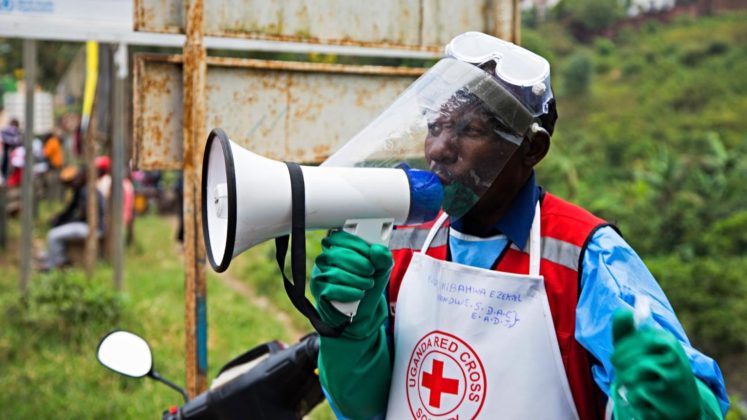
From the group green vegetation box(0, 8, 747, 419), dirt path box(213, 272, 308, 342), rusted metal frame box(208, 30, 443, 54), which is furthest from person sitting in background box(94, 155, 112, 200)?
rusted metal frame box(208, 30, 443, 54)

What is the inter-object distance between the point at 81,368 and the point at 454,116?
16.3 feet

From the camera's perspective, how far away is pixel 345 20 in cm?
335

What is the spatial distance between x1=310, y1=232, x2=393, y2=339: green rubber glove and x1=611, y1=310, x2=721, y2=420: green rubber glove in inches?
20.9

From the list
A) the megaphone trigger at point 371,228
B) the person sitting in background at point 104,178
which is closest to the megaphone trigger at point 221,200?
the megaphone trigger at point 371,228

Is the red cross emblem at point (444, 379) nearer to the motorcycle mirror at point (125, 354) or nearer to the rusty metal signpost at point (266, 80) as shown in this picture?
the motorcycle mirror at point (125, 354)

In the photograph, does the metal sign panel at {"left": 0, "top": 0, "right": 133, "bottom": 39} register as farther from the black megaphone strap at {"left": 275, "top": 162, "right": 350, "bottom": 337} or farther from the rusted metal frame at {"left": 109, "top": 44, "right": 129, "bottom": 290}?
the black megaphone strap at {"left": 275, "top": 162, "right": 350, "bottom": 337}

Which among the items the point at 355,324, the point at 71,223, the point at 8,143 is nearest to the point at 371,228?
the point at 355,324

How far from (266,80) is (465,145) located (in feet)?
5.09

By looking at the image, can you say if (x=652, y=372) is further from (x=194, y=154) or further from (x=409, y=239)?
(x=194, y=154)

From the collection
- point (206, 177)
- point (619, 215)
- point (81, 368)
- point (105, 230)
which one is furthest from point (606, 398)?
point (619, 215)

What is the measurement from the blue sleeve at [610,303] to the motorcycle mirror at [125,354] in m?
A: 1.36

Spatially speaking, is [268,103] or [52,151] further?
[52,151]

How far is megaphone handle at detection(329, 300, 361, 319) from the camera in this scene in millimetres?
1702

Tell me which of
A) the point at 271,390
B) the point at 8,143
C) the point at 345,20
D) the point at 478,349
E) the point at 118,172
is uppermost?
the point at 345,20
